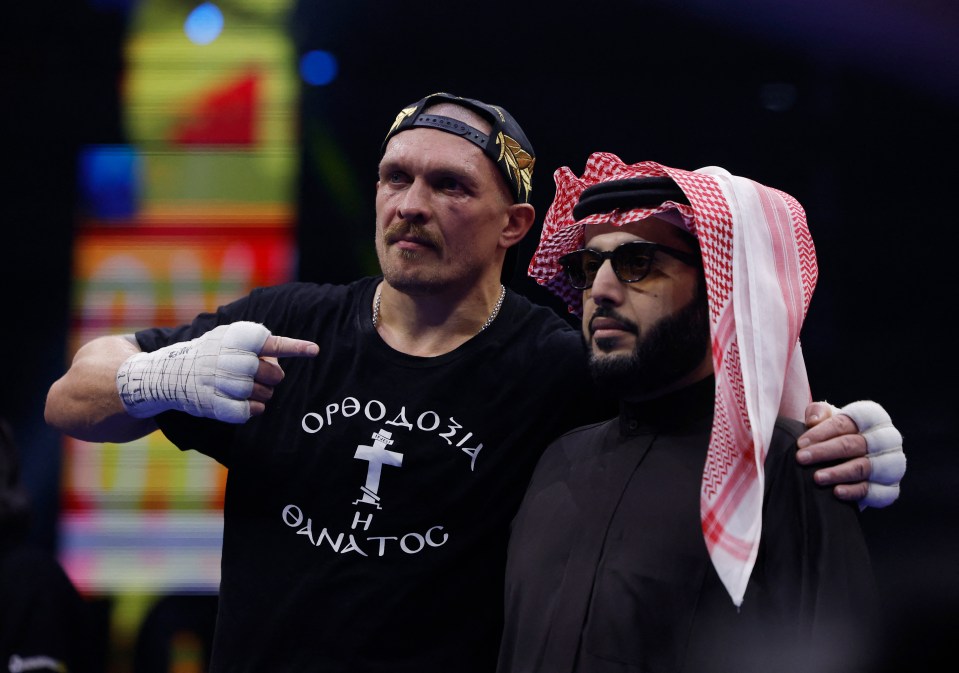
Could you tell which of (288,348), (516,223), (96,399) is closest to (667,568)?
(288,348)

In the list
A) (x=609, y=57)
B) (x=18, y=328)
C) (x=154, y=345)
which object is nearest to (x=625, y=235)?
(x=154, y=345)

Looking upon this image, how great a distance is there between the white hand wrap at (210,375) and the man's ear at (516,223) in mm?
613

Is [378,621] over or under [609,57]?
under

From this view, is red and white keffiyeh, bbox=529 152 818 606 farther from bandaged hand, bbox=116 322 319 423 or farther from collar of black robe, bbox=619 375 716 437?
bandaged hand, bbox=116 322 319 423

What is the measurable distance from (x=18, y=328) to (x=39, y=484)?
587mm

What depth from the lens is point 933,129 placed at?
12.3ft

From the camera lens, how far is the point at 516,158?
2.34m

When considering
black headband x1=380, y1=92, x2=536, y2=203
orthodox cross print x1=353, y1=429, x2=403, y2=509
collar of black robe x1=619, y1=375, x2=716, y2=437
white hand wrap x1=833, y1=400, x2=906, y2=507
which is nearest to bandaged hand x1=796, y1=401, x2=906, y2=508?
white hand wrap x1=833, y1=400, x2=906, y2=507

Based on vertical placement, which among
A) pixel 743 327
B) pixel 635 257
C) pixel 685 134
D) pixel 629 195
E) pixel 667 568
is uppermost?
pixel 685 134

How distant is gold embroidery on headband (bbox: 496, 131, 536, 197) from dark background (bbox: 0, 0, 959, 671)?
1515 millimetres

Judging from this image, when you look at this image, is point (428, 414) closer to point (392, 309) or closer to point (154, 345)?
point (392, 309)

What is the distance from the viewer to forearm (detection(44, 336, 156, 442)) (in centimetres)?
211

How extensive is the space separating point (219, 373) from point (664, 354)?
75 cm

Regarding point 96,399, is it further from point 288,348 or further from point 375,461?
point 375,461
